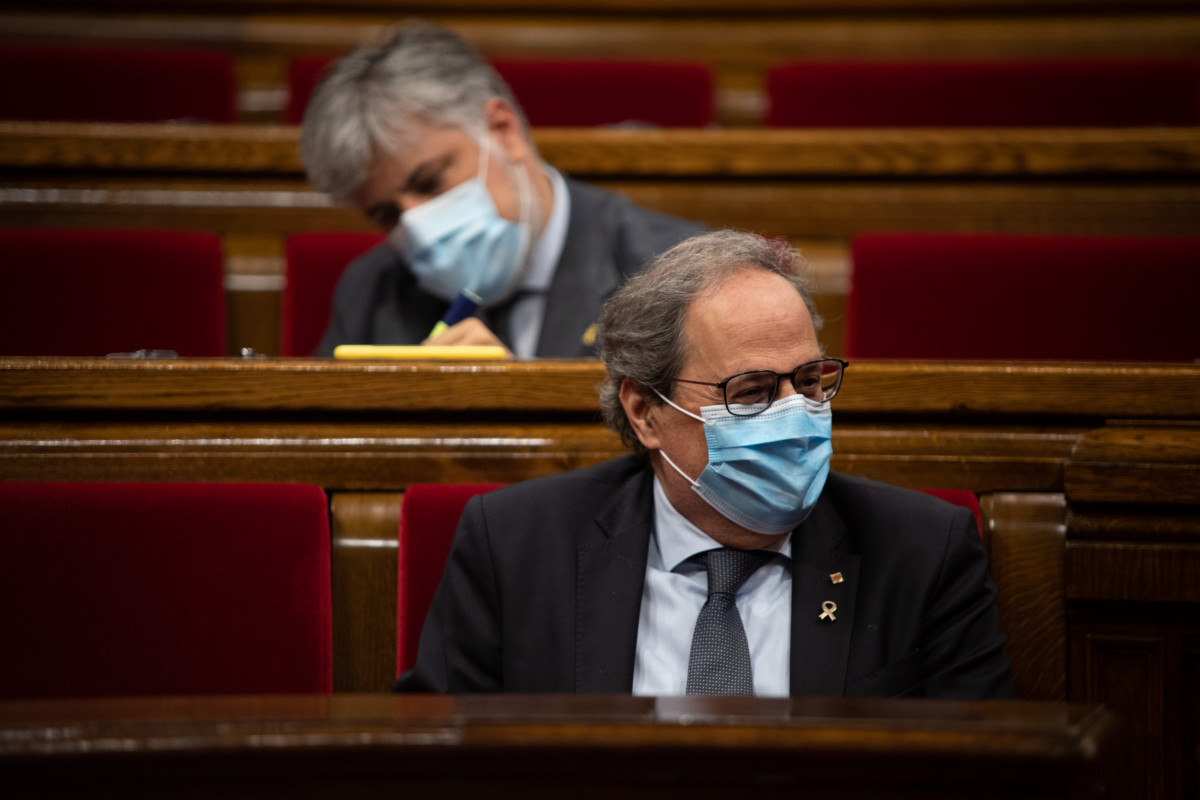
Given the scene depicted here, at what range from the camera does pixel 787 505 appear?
50 cm

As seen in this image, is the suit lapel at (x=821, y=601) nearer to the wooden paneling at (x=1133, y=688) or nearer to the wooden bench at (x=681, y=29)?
the wooden paneling at (x=1133, y=688)

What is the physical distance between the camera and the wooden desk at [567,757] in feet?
0.84

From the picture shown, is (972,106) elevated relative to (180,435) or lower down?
elevated

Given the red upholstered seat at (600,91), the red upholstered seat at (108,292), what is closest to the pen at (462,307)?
the red upholstered seat at (108,292)

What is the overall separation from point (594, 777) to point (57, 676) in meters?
0.36

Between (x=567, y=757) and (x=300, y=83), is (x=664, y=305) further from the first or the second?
(x=300, y=83)

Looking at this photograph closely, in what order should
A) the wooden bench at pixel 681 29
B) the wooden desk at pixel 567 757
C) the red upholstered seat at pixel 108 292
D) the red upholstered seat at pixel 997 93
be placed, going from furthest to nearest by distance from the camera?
the wooden bench at pixel 681 29 → the red upholstered seat at pixel 997 93 → the red upholstered seat at pixel 108 292 → the wooden desk at pixel 567 757

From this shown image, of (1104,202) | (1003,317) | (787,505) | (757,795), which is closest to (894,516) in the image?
(787,505)

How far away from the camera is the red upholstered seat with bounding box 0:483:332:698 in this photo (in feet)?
1.71

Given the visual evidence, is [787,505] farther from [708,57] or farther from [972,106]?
[708,57]

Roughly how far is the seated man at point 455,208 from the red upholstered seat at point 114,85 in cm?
44

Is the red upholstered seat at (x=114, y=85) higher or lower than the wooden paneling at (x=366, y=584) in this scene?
higher

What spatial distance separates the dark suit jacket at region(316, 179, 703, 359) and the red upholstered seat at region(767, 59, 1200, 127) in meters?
0.39

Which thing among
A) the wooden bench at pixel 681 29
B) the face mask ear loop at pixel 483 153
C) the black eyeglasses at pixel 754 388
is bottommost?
A: the black eyeglasses at pixel 754 388
